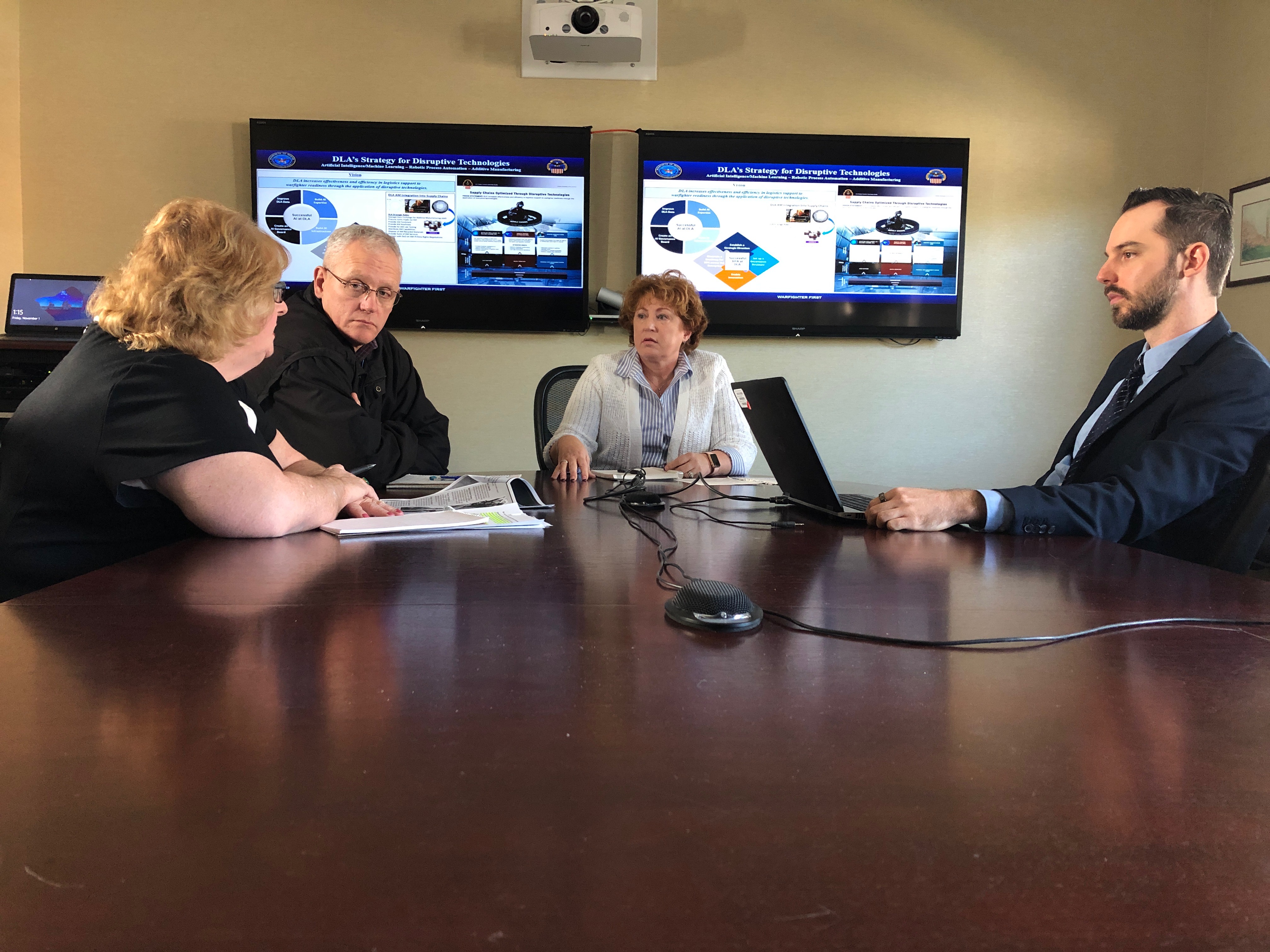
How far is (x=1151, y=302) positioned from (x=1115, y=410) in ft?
0.82

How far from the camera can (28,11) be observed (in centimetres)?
378

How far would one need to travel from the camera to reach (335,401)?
7.38 ft

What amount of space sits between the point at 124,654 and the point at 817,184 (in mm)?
3787

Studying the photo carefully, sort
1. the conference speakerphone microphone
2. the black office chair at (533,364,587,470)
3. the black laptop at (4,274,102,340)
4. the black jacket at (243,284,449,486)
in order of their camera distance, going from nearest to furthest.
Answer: the conference speakerphone microphone < the black jacket at (243,284,449,486) < the black office chair at (533,364,587,470) < the black laptop at (4,274,102,340)

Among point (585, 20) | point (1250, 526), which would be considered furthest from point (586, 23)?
point (1250, 526)

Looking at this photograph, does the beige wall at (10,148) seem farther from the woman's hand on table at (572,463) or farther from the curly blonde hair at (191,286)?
the curly blonde hair at (191,286)

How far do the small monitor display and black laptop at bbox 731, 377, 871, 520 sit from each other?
9.84 ft

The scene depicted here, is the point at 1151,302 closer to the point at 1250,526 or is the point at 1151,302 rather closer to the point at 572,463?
the point at 1250,526

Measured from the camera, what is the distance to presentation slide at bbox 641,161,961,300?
3.91m

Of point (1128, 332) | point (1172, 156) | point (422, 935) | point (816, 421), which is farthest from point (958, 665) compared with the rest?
point (1172, 156)

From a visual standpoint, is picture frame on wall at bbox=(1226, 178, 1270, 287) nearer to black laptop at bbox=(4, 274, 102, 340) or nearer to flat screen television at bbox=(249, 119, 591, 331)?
flat screen television at bbox=(249, 119, 591, 331)

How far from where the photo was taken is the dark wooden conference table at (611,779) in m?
0.35

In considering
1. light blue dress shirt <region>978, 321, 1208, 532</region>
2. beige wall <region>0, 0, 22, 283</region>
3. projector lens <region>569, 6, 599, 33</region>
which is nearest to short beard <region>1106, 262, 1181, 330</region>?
light blue dress shirt <region>978, 321, 1208, 532</region>

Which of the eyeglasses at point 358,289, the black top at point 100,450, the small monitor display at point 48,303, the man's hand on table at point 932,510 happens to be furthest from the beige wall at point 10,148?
the man's hand on table at point 932,510
